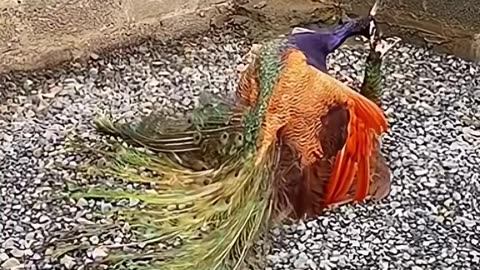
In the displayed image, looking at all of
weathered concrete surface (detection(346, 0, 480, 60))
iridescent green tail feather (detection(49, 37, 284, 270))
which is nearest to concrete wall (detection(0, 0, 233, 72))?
weathered concrete surface (detection(346, 0, 480, 60))

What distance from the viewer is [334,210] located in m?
1.55

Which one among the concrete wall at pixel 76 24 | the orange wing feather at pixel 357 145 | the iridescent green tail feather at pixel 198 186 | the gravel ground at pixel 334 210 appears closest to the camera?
the iridescent green tail feather at pixel 198 186

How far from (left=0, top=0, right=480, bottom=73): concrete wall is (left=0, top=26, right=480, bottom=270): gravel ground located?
5cm

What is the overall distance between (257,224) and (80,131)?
2.34ft

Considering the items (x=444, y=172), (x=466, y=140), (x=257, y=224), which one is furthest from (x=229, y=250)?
(x=466, y=140)

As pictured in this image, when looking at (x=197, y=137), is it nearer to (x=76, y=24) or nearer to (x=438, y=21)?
(x=76, y=24)

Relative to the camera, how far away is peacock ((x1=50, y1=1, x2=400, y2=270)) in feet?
4.08

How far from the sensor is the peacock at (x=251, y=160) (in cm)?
124

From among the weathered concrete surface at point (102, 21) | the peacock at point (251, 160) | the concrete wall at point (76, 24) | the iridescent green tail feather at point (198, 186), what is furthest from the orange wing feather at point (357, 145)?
the concrete wall at point (76, 24)

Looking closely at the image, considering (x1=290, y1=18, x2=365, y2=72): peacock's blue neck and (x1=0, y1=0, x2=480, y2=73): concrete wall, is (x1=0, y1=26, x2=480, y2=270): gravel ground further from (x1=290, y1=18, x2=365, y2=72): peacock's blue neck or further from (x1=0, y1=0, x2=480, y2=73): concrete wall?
(x1=290, y1=18, x2=365, y2=72): peacock's blue neck

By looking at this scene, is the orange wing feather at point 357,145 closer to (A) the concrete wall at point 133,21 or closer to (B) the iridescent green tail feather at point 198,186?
(B) the iridescent green tail feather at point 198,186

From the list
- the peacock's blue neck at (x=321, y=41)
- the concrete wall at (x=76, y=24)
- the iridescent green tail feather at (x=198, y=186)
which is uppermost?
the peacock's blue neck at (x=321, y=41)

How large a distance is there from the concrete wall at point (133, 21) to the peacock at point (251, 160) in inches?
27.0

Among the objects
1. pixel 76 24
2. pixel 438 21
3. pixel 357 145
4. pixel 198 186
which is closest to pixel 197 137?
pixel 198 186
